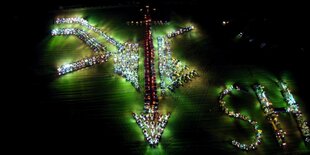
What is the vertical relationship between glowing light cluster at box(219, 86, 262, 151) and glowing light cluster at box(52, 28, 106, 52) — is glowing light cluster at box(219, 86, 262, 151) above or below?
below

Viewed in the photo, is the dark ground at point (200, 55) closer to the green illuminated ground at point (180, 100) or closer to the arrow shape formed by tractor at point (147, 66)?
the green illuminated ground at point (180, 100)

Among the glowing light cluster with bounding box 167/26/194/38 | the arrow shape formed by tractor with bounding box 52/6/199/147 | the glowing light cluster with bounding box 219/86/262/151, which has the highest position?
the glowing light cluster with bounding box 167/26/194/38

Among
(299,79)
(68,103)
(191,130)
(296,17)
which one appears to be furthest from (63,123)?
(296,17)

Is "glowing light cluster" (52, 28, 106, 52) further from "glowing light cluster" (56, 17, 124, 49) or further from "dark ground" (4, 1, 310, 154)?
"dark ground" (4, 1, 310, 154)

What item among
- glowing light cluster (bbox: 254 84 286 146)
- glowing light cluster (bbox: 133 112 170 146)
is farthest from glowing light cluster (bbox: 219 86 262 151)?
glowing light cluster (bbox: 133 112 170 146)

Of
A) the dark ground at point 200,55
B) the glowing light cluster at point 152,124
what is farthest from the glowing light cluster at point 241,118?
the glowing light cluster at point 152,124

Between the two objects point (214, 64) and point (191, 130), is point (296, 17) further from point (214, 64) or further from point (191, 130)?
point (191, 130)

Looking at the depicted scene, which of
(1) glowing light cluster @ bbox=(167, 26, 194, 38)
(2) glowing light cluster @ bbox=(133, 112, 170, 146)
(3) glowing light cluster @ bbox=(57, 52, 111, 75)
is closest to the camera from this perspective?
(2) glowing light cluster @ bbox=(133, 112, 170, 146)
